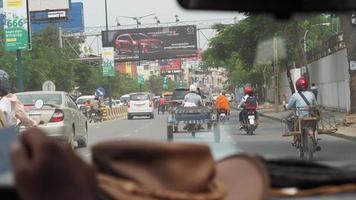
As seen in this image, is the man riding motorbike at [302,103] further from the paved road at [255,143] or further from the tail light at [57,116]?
the tail light at [57,116]

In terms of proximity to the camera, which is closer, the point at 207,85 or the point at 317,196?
the point at 317,196

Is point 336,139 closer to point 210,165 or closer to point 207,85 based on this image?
point 210,165

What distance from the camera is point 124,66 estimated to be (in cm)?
6153

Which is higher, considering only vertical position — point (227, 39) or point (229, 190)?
point (227, 39)

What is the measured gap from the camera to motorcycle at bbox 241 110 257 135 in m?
19.3

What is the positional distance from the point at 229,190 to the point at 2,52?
33470mm

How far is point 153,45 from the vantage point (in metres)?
57.7

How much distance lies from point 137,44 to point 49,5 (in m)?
11.7

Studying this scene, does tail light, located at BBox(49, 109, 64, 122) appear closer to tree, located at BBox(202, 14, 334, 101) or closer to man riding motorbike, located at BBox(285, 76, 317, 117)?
tree, located at BBox(202, 14, 334, 101)

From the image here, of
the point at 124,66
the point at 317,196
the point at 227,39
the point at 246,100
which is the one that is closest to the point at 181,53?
the point at 124,66

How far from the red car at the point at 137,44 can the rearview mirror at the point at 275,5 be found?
52965 millimetres

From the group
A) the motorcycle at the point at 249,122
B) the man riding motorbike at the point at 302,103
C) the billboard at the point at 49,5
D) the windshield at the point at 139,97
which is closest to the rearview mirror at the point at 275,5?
the man riding motorbike at the point at 302,103

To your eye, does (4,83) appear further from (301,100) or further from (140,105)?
(140,105)

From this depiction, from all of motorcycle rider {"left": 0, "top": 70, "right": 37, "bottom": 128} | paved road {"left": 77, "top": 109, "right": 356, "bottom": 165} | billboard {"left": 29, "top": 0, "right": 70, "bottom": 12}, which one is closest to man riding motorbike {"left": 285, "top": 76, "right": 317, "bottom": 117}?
paved road {"left": 77, "top": 109, "right": 356, "bottom": 165}
